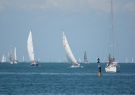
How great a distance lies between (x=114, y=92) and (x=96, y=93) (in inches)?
160

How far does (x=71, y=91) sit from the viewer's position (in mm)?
98062

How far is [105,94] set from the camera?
93625mm

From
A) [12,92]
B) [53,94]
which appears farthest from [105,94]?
[12,92]

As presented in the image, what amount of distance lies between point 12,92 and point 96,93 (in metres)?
13.2

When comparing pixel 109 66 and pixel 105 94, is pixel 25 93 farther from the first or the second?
pixel 109 66

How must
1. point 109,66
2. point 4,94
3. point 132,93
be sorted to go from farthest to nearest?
point 109,66, point 132,93, point 4,94

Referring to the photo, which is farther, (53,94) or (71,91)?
(71,91)

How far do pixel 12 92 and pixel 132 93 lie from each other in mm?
19024

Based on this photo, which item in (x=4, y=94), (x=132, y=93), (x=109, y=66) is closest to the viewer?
(x=4, y=94)

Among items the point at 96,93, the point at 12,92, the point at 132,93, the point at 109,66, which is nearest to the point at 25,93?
the point at 12,92

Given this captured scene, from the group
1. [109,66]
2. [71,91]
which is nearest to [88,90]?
[71,91]

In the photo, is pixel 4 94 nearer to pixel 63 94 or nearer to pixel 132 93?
pixel 63 94

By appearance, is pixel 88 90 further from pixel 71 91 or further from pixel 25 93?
pixel 25 93

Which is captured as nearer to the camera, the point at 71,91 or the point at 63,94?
the point at 63,94
